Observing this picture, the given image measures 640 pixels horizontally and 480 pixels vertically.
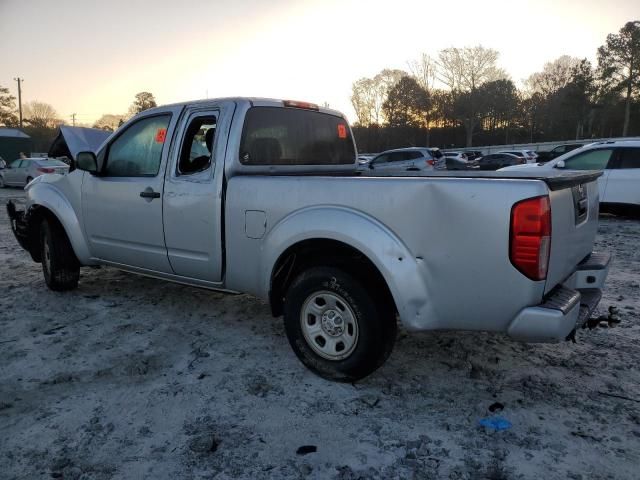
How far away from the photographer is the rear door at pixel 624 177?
974cm

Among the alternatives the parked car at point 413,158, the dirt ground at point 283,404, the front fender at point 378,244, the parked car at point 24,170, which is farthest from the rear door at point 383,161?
the front fender at point 378,244

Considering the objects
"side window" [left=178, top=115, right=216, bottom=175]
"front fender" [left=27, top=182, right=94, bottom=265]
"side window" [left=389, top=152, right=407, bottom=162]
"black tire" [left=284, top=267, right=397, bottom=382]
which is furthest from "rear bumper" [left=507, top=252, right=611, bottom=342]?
"side window" [left=389, top=152, right=407, bottom=162]

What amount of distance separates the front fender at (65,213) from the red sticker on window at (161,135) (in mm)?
1358

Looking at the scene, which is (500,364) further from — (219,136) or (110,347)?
(110,347)

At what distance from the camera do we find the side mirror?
4.34 m

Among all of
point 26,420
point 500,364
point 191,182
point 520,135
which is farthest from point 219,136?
point 520,135

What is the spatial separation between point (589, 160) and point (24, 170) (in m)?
21.2

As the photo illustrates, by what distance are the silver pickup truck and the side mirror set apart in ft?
0.05

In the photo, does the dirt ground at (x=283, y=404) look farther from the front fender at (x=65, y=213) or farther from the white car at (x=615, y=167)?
the white car at (x=615, y=167)

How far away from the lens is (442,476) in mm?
2258

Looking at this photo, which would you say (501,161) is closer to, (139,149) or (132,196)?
(139,149)

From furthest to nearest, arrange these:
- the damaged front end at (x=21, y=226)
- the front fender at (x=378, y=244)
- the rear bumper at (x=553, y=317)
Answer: the damaged front end at (x=21, y=226), the front fender at (x=378, y=244), the rear bumper at (x=553, y=317)

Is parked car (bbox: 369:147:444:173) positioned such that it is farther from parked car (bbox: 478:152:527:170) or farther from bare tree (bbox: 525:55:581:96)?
bare tree (bbox: 525:55:581:96)

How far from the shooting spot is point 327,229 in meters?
2.98
